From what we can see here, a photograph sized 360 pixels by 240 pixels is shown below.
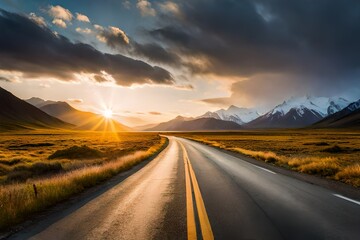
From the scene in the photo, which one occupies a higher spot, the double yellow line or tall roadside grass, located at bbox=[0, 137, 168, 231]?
the double yellow line

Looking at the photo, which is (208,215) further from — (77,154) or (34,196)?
(77,154)

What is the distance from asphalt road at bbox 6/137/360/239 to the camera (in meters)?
6.11

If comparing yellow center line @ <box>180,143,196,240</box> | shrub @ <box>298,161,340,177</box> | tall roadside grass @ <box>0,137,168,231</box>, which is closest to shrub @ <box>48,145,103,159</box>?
tall roadside grass @ <box>0,137,168,231</box>

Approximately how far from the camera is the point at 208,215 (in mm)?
7465

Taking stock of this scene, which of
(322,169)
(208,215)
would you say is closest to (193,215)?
(208,215)

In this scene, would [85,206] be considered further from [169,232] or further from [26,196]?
[169,232]

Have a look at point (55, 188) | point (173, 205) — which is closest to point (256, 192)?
point (173, 205)

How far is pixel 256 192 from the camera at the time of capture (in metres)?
10.6

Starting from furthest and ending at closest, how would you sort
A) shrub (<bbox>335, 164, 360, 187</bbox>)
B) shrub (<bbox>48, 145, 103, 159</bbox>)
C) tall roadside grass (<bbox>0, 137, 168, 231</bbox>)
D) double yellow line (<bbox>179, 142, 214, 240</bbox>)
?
shrub (<bbox>48, 145, 103, 159</bbox>)
shrub (<bbox>335, 164, 360, 187</bbox>)
tall roadside grass (<bbox>0, 137, 168, 231</bbox>)
double yellow line (<bbox>179, 142, 214, 240</bbox>)

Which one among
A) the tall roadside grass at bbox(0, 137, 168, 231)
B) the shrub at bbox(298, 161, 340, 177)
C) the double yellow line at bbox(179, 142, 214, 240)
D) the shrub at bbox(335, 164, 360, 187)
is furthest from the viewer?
the shrub at bbox(298, 161, 340, 177)

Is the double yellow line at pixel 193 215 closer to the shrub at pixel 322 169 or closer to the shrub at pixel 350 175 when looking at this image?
the shrub at pixel 350 175

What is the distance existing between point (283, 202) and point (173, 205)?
10.7 ft

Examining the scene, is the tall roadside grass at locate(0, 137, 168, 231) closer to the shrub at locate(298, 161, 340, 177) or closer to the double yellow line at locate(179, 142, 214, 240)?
the double yellow line at locate(179, 142, 214, 240)

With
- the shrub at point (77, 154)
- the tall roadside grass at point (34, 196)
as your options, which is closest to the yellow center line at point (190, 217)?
the tall roadside grass at point (34, 196)
